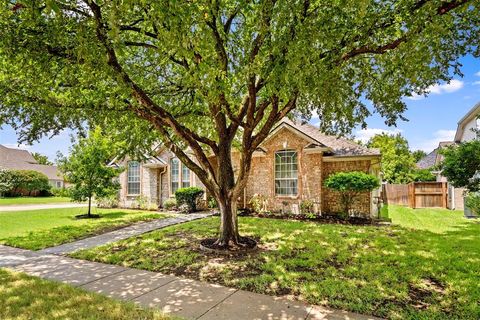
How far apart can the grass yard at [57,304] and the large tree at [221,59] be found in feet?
12.5

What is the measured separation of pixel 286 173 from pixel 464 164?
7.50 m

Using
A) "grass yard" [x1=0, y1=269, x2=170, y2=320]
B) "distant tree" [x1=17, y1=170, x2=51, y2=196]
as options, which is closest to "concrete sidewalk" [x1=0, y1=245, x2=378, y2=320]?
"grass yard" [x1=0, y1=269, x2=170, y2=320]

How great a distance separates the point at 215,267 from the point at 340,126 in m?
6.19

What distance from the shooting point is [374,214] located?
13625mm

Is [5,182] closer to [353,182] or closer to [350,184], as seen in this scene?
[350,184]

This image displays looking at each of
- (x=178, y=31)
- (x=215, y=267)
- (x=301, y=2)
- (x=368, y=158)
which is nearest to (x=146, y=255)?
(x=215, y=267)

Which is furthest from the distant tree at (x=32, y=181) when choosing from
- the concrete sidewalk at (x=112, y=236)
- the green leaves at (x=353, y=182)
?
the green leaves at (x=353, y=182)

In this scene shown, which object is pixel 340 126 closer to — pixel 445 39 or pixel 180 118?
pixel 445 39

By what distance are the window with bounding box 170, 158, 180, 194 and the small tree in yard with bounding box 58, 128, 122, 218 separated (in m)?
4.20

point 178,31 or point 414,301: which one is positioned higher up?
point 178,31

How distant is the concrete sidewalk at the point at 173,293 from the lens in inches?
159

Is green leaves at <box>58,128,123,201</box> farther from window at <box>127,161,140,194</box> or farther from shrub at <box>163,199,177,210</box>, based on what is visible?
window at <box>127,161,140,194</box>

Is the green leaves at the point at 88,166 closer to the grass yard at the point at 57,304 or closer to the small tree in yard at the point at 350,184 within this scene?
the grass yard at the point at 57,304

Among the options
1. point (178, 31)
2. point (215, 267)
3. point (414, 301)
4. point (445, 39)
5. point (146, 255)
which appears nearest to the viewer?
point (414, 301)
